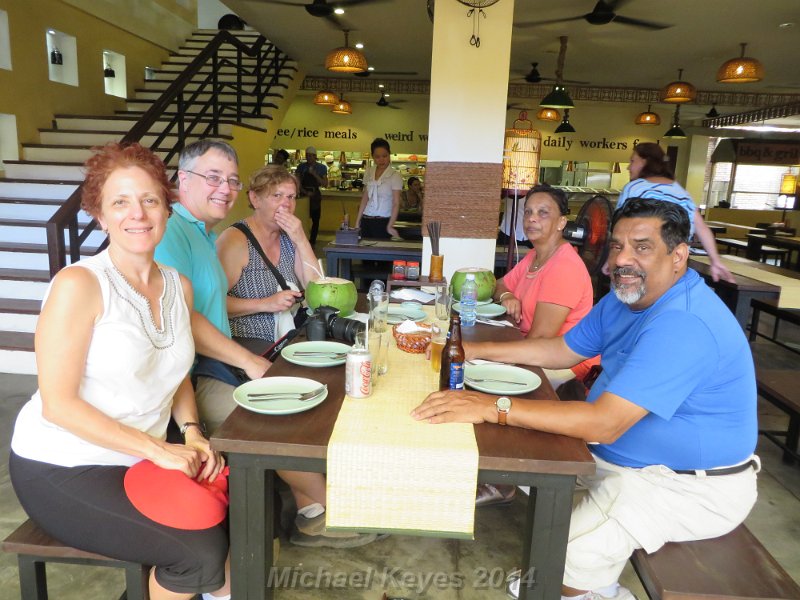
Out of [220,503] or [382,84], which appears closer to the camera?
[220,503]

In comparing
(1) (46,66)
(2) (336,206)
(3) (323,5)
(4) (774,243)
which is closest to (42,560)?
(3) (323,5)

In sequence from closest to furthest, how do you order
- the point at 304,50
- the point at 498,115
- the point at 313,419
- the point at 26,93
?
the point at 313,419 → the point at 498,115 → the point at 26,93 → the point at 304,50

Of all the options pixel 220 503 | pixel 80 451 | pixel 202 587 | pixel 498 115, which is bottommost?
pixel 202 587

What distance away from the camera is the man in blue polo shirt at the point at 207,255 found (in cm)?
199

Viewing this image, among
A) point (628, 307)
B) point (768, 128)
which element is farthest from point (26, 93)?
point (768, 128)

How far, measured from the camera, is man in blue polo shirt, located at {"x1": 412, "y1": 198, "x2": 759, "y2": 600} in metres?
1.42

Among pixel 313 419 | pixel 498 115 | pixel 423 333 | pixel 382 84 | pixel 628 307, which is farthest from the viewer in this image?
pixel 382 84

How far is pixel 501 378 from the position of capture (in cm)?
176

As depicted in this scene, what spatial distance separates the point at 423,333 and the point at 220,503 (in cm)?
87

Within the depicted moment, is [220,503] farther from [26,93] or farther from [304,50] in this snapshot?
[304,50]

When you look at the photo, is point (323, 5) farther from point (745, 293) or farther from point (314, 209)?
point (314, 209)

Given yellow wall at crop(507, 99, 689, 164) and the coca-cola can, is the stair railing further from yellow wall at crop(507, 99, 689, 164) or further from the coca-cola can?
yellow wall at crop(507, 99, 689, 164)

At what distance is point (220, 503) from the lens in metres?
1.48

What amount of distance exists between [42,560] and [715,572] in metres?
1.64
